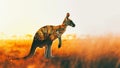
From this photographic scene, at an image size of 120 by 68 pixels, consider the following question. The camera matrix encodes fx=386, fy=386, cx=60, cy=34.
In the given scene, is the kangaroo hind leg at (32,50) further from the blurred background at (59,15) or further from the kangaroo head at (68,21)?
the kangaroo head at (68,21)

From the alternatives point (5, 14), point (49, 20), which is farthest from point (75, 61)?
point (5, 14)

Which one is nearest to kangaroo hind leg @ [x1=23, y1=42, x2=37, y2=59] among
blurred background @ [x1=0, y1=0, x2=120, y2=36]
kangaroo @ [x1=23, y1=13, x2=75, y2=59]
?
kangaroo @ [x1=23, y1=13, x2=75, y2=59]

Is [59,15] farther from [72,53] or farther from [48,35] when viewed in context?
[72,53]

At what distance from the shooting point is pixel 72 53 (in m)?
3.02

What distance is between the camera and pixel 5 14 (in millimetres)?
3039

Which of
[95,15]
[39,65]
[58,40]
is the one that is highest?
[95,15]

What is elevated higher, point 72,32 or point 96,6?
point 96,6

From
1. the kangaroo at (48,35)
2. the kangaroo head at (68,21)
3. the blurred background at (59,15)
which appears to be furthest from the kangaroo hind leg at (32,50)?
the kangaroo head at (68,21)

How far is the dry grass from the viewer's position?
117 inches

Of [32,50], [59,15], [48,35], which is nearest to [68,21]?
[59,15]

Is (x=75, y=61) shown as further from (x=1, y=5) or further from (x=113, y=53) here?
(x=1, y=5)

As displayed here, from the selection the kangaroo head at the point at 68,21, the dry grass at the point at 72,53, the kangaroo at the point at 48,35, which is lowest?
the dry grass at the point at 72,53

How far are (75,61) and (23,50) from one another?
42 cm

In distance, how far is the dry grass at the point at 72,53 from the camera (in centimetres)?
298
